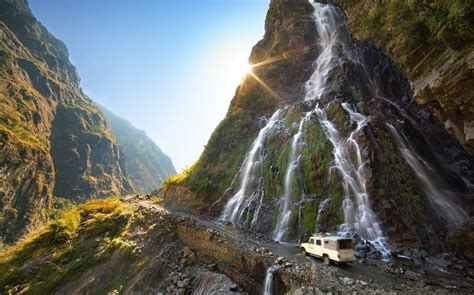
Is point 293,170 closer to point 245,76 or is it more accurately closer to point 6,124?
point 245,76

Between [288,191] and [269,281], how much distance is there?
41.0 ft

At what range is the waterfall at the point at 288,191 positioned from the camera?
77.0ft

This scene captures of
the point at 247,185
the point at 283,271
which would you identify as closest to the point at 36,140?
the point at 247,185

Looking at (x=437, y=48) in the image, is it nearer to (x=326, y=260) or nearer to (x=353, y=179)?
(x=353, y=179)

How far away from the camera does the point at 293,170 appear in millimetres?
27734

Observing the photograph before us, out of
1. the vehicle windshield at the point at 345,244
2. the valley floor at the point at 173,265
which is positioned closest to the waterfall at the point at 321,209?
the valley floor at the point at 173,265

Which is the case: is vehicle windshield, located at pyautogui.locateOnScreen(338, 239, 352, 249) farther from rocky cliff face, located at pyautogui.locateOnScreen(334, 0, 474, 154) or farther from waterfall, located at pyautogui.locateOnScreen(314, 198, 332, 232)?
rocky cliff face, located at pyautogui.locateOnScreen(334, 0, 474, 154)

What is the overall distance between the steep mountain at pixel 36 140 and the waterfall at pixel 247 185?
103m

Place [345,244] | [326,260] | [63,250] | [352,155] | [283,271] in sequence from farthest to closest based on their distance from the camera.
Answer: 1. [352,155]
2. [63,250]
3. [326,260]
4. [345,244]
5. [283,271]

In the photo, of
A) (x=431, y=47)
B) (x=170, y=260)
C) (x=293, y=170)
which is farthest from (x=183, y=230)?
(x=431, y=47)

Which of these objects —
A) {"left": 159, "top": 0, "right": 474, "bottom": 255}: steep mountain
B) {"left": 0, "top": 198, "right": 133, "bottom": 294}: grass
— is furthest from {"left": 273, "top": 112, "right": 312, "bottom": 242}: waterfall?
{"left": 0, "top": 198, "right": 133, "bottom": 294}: grass

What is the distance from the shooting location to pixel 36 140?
125 metres

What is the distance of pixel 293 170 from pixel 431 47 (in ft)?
49.8

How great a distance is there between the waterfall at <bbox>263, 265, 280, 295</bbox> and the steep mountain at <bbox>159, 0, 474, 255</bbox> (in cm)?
780
